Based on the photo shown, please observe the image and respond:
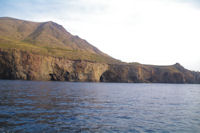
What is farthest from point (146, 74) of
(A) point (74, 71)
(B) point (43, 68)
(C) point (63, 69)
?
(B) point (43, 68)

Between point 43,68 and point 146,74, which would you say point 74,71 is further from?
point 146,74

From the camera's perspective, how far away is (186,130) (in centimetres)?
1523

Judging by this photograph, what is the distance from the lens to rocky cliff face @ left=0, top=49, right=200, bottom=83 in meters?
90.4

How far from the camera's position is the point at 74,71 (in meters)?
113

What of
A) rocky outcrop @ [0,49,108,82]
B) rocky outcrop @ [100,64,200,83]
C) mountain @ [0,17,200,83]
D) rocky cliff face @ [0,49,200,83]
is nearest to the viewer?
rocky outcrop @ [0,49,108,82]

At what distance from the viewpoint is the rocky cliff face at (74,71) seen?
297ft

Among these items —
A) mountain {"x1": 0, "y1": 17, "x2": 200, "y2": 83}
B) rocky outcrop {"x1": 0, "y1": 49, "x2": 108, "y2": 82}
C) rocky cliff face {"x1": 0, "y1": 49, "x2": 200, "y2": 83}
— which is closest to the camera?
rocky outcrop {"x1": 0, "y1": 49, "x2": 108, "y2": 82}

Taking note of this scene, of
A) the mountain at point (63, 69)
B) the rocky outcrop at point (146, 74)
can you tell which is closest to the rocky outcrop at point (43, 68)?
the mountain at point (63, 69)

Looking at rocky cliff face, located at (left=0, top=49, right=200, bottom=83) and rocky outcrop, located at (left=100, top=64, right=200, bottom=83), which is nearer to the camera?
rocky cliff face, located at (left=0, top=49, right=200, bottom=83)

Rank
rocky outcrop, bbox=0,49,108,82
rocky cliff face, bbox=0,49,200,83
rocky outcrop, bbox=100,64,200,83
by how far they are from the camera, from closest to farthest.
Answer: rocky outcrop, bbox=0,49,108,82
rocky cliff face, bbox=0,49,200,83
rocky outcrop, bbox=100,64,200,83

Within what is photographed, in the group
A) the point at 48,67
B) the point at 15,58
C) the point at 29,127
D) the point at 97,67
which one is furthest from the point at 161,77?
the point at 29,127

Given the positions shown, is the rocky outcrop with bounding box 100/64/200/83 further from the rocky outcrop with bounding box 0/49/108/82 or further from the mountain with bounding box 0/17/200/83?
the rocky outcrop with bounding box 0/49/108/82

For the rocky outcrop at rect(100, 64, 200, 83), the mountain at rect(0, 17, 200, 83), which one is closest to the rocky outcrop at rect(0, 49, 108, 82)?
the mountain at rect(0, 17, 200, 83)

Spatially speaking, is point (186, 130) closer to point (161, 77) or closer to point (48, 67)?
point (48, 67)
